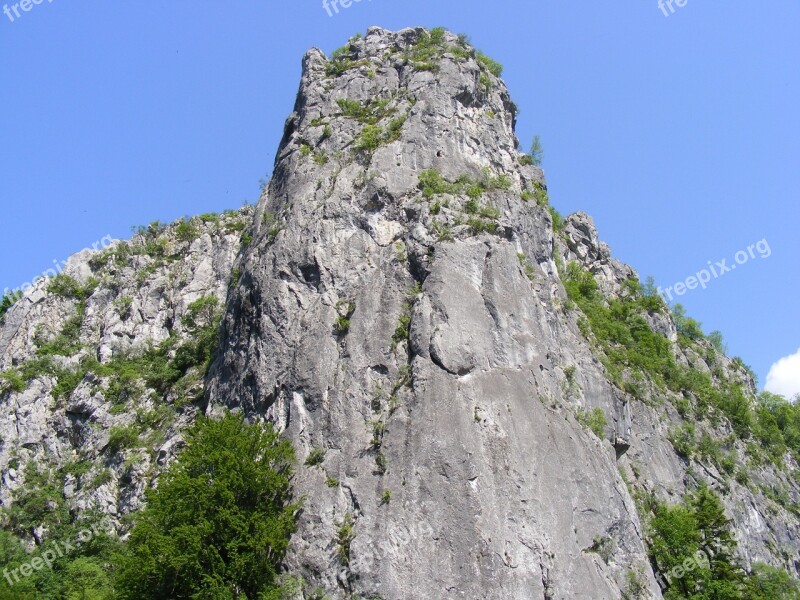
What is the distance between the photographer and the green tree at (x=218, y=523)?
827 inches

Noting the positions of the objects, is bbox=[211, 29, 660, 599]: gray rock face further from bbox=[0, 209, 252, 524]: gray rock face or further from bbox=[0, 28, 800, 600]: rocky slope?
bbox=[0, 209, 252, 524]: gray rock face

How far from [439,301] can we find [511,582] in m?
10.5

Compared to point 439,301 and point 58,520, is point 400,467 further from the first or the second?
point 58,520

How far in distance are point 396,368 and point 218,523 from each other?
824 centimetres

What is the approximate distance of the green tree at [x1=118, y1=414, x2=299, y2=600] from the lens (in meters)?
21.0

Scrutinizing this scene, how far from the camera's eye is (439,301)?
26016 mm

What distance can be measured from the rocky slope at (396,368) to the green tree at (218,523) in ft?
3.07

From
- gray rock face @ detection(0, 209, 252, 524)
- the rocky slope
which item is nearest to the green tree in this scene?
the rocky slope

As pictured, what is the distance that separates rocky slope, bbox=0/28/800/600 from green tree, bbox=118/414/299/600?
3.07 ft

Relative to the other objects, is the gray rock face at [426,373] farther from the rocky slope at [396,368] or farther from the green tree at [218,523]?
the green tree at [218,523]

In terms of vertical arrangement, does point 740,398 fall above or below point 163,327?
below

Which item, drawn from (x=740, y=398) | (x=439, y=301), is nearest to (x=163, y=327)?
(x=439, y=301)

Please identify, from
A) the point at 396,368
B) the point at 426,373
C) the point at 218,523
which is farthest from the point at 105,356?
the point at 426,373

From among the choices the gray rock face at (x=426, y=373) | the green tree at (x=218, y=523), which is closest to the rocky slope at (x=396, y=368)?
the gray rock face at (x=426, y=373)
